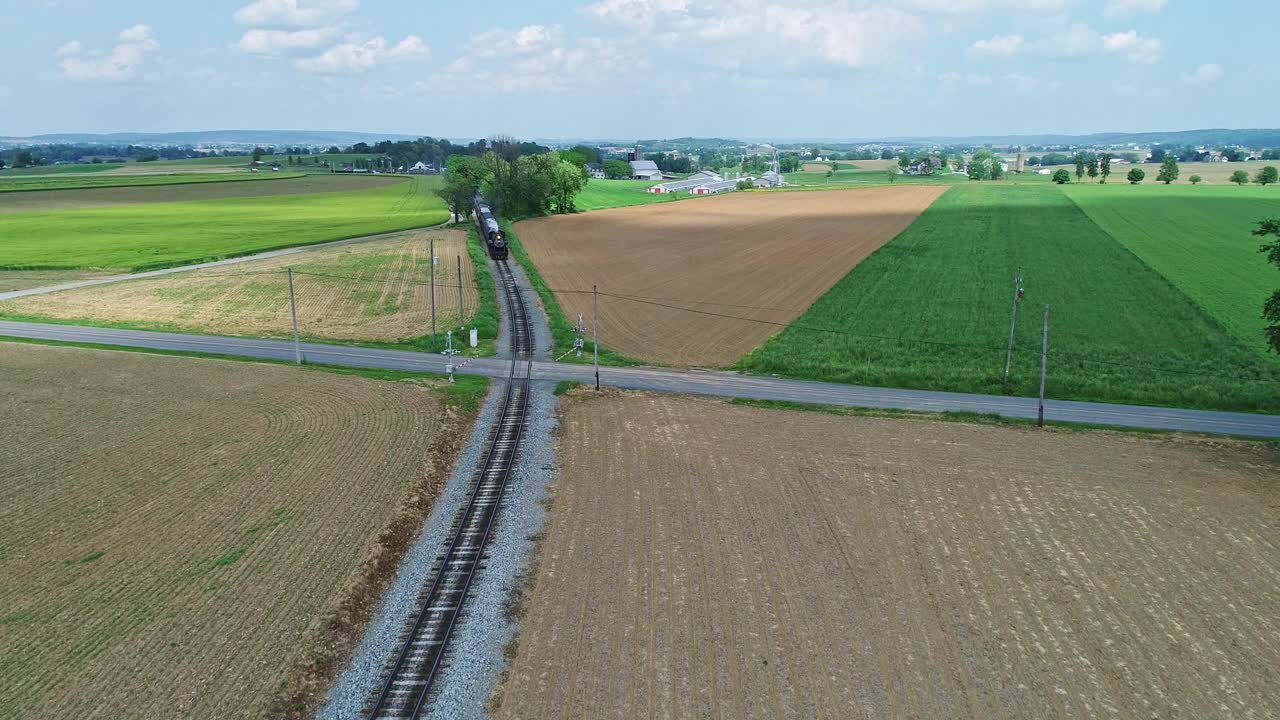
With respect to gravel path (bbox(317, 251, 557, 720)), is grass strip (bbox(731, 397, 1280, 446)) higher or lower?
higher

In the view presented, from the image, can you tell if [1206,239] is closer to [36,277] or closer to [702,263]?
[702,263]

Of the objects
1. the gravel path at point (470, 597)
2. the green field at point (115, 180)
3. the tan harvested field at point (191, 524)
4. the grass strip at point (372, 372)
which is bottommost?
the gravel path at point (470, 597)

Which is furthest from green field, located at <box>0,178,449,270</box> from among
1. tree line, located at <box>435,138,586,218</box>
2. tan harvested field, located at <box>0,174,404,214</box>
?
tan harvested field, located at <box>0,174,404,214</box>

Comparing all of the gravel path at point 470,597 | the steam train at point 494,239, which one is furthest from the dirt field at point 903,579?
the steam train at point 494,239

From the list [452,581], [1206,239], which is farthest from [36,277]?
[1206,239]

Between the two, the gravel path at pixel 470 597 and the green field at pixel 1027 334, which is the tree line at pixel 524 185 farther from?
the gravel path at pixel 470 597

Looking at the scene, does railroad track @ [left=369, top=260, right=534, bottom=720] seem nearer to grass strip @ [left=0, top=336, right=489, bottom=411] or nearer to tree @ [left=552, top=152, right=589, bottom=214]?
grass strip @ [left=0, top=336, right=489, bottom=411]
